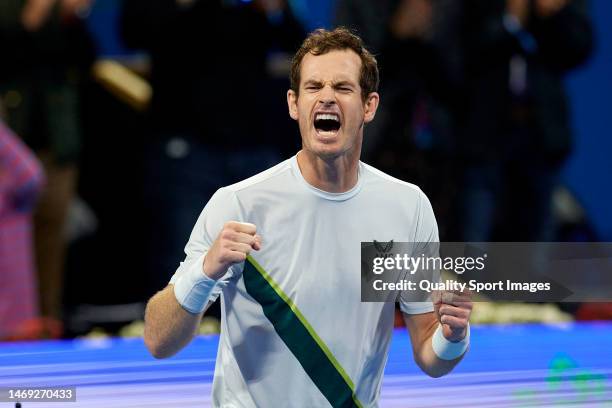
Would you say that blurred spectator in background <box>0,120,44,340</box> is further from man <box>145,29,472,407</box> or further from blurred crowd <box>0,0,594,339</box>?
man <box>145,29,472,407</box>

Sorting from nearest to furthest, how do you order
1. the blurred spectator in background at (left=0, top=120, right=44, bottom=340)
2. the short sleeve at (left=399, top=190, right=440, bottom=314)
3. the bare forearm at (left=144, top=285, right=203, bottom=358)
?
the bare forearm at (left=144, top=285, right=203, bottom=358), the short sleeve at (left=399, top=190, right=440, bottom=314), the blurred spectator in background at (left=0, top=120, right=44, bottom=340)

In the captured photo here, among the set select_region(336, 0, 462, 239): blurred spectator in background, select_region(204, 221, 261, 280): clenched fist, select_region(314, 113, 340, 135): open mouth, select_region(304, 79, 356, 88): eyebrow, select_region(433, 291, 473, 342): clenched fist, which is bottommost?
select_region(433, 291, 473, 342): clenched fist

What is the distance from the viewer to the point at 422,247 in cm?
470

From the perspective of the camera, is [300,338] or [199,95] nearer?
[300,338]

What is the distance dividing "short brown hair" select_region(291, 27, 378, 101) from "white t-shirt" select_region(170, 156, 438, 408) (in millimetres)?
337

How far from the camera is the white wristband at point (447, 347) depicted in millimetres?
4465

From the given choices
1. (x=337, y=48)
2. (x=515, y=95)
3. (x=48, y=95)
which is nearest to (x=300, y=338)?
(x=337, y=48)

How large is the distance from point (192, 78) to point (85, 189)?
133 cm

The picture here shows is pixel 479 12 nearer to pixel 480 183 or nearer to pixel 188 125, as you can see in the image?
pixel 480 183

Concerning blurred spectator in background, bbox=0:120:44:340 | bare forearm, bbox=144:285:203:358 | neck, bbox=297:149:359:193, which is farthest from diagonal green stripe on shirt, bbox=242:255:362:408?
blurred spectator in background, bbox=0:120:44:340

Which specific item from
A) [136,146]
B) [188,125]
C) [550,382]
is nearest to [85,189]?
[136,146]

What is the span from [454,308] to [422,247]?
1.62 feet

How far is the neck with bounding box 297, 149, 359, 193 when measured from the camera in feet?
14.9

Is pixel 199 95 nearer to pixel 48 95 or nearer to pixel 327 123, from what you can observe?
pixel 48 95
